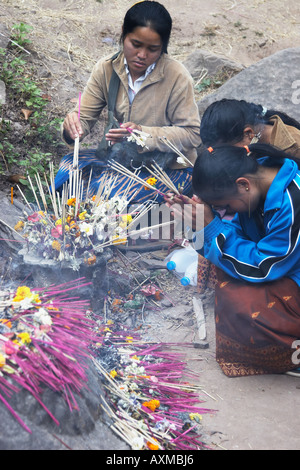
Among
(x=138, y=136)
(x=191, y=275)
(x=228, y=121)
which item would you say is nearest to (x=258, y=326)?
(x=191, y=275)

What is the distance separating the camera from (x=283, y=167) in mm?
2518

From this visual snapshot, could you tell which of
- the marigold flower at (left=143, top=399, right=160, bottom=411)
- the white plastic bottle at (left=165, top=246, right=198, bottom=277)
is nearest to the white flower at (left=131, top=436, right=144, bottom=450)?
the marigold flower at (left=143, top=399, right=160, bottom=411)

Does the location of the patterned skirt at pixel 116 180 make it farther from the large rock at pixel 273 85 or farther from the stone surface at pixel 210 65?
the stone surface at pixel 210 65

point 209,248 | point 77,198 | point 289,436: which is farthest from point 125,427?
→ point 77,198

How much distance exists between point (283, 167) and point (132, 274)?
59.2 inches

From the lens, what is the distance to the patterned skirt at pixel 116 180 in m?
3.57

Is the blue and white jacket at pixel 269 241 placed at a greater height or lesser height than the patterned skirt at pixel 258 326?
greater

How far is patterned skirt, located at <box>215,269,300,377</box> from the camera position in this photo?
257 cm

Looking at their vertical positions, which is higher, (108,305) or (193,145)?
(193,145)

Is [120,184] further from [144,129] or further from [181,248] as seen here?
[181,248]

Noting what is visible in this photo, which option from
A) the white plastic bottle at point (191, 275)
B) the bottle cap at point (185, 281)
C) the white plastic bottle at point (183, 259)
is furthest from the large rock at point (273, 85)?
the bottle cap at point (185, 281)

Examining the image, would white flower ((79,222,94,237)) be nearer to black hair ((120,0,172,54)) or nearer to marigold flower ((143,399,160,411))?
marigold flower ((143,399,160,411))

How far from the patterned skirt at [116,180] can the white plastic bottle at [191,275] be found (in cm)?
57

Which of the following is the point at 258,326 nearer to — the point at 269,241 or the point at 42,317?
the point at 269,241
